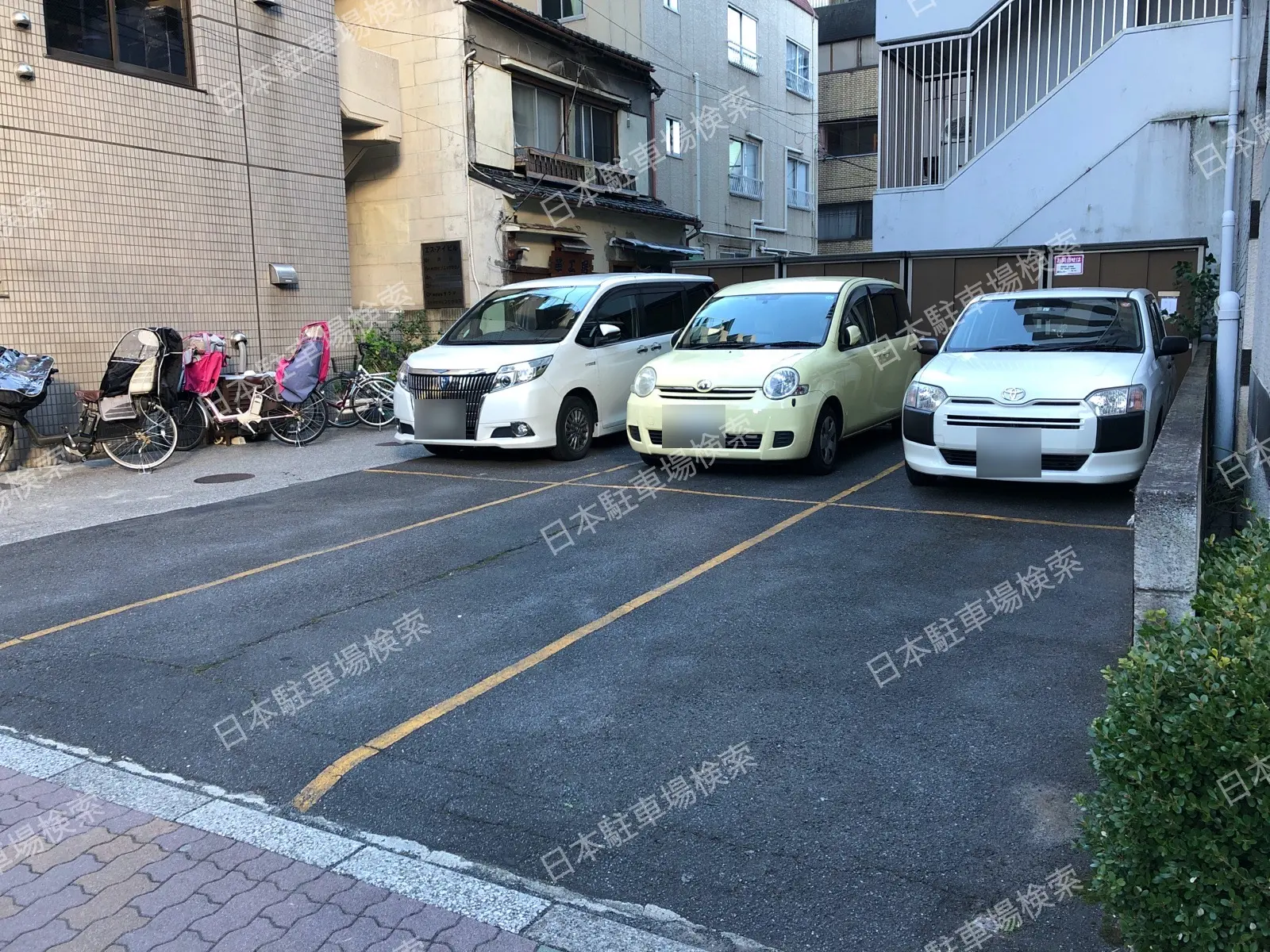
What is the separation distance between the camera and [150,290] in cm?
1232

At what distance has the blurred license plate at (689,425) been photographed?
898cm

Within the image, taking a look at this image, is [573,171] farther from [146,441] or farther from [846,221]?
[846,221]

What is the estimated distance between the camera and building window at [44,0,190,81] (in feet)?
37.3

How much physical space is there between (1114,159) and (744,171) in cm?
1503

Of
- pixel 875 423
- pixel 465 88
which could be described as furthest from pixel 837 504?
pixel 465 88

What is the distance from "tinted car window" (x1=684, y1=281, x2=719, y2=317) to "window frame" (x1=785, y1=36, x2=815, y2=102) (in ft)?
62.0

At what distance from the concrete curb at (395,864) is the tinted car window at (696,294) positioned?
963 centimetres

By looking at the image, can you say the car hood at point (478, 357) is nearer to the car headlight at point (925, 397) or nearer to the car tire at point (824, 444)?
the car tire at point (824, 444)

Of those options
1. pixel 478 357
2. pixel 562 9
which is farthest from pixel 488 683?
pixel 562 9

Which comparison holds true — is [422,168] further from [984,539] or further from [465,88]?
[984,539]

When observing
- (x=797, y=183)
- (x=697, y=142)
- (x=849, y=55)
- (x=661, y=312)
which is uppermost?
(x=849, y=55)

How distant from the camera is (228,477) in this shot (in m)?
10.5

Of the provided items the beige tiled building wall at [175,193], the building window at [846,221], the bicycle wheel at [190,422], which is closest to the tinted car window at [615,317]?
the bicycle wheel at [190,422]

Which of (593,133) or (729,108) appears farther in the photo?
(729,108)
